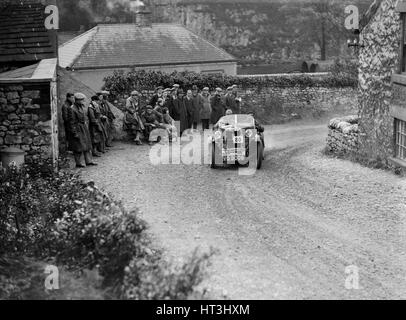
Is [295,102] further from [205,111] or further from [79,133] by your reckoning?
[79,133]

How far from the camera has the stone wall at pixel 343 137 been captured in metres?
18.6

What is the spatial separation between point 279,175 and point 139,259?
8131mm

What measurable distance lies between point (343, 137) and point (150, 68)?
15.6 metres

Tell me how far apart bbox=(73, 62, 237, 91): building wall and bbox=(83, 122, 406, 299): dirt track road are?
12883 mm

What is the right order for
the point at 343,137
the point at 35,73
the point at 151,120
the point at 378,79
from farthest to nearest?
the point at 151,120, the point at 343,137, the point at 378,79, the point at 35,73

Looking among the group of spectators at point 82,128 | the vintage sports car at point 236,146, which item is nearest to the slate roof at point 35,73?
the group of spectators at point 82,128

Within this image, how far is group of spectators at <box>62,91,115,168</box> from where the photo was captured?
1680 centimetres

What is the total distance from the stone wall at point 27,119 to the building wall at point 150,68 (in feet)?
49.7

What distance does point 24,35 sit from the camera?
18.8 metres

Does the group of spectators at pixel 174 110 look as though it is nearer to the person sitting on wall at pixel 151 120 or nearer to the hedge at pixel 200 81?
the person sitting on wall at pixel 151 120

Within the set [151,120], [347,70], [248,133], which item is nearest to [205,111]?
[151,120]

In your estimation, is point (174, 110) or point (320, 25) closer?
point (174, 110)

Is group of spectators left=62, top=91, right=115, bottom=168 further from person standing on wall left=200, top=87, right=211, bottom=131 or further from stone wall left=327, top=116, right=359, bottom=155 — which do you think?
stone wall left=327, top=116, right=359, bottom=155
